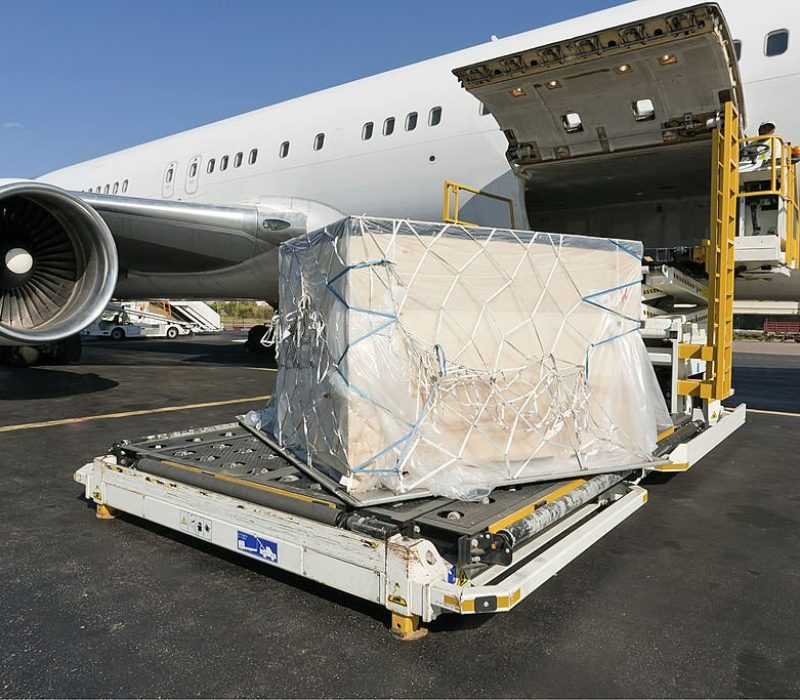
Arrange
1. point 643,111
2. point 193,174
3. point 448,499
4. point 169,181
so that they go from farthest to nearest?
point 169,181 → point 193,174 → point 643,111 → point 448,499

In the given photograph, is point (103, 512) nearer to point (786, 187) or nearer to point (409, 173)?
point (786, 187)

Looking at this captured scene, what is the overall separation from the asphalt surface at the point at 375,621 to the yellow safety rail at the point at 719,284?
1.16m

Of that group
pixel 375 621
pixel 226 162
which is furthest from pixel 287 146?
pixel 375 621

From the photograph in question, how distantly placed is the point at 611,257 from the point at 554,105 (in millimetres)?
3657

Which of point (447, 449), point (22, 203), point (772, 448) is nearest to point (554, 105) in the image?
point (772, 448)

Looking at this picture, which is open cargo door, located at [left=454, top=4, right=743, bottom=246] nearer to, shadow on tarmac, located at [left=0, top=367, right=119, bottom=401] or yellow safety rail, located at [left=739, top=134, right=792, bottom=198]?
yellow safety rail, located at [left=739, top=134, right=792, bottom=198]

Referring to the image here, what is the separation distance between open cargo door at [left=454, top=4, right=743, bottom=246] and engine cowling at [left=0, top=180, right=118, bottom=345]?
4.78m

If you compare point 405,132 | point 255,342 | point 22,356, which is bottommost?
point 22,356

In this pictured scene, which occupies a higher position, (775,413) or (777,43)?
(777,43)

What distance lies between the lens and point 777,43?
702 centimetres

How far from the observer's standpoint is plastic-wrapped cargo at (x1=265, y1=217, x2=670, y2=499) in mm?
3346

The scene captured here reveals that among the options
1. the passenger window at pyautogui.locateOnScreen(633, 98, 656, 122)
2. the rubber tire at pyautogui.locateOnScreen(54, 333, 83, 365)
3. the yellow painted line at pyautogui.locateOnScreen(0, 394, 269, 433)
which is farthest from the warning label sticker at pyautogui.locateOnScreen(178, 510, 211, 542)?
the rubber tire at pyautogui.locateOnScreen(54, 333, 83, 365)

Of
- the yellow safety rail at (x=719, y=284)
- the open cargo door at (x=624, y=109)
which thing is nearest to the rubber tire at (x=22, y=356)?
the open cargo door at (x=624, y=109)

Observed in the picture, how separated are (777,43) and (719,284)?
11.2 feet
